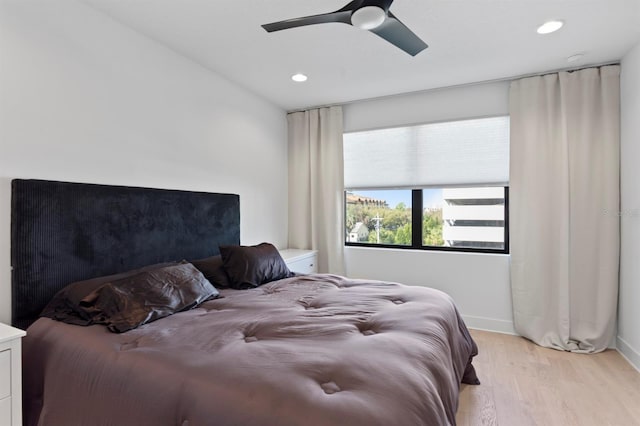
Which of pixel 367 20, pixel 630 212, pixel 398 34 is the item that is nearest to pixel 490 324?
pixel 630 212

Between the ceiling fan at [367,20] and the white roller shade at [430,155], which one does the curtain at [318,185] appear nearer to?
the white roller shade at [430,155]

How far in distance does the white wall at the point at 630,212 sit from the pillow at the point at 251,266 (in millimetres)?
2752

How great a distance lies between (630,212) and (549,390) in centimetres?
159

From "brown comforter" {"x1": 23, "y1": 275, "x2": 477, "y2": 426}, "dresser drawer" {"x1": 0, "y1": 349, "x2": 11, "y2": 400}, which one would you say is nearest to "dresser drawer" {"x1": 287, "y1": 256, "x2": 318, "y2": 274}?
"brown comforter" {"x1": 23, "y1": 275, "x2": 477, "y2": 426}

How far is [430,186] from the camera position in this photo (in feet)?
11.5

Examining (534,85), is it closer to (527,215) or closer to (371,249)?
(527,215)

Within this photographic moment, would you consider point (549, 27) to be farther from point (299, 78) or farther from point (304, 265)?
point (304, 265)

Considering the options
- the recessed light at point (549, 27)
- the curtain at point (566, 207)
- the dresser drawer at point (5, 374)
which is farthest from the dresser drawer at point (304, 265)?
the recessed light at point (549, 27)

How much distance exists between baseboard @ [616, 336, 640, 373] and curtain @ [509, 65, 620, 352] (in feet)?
0.26

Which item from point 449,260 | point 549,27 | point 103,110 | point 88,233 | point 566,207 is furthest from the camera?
point 449,260

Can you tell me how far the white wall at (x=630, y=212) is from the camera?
8.07ft

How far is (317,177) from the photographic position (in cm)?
398

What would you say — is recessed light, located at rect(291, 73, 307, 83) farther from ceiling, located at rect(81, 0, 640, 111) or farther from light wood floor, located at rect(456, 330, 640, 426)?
light wood floor, located at rect(456, 330, 640, 426)

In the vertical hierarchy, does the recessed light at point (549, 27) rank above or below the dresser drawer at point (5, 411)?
above
